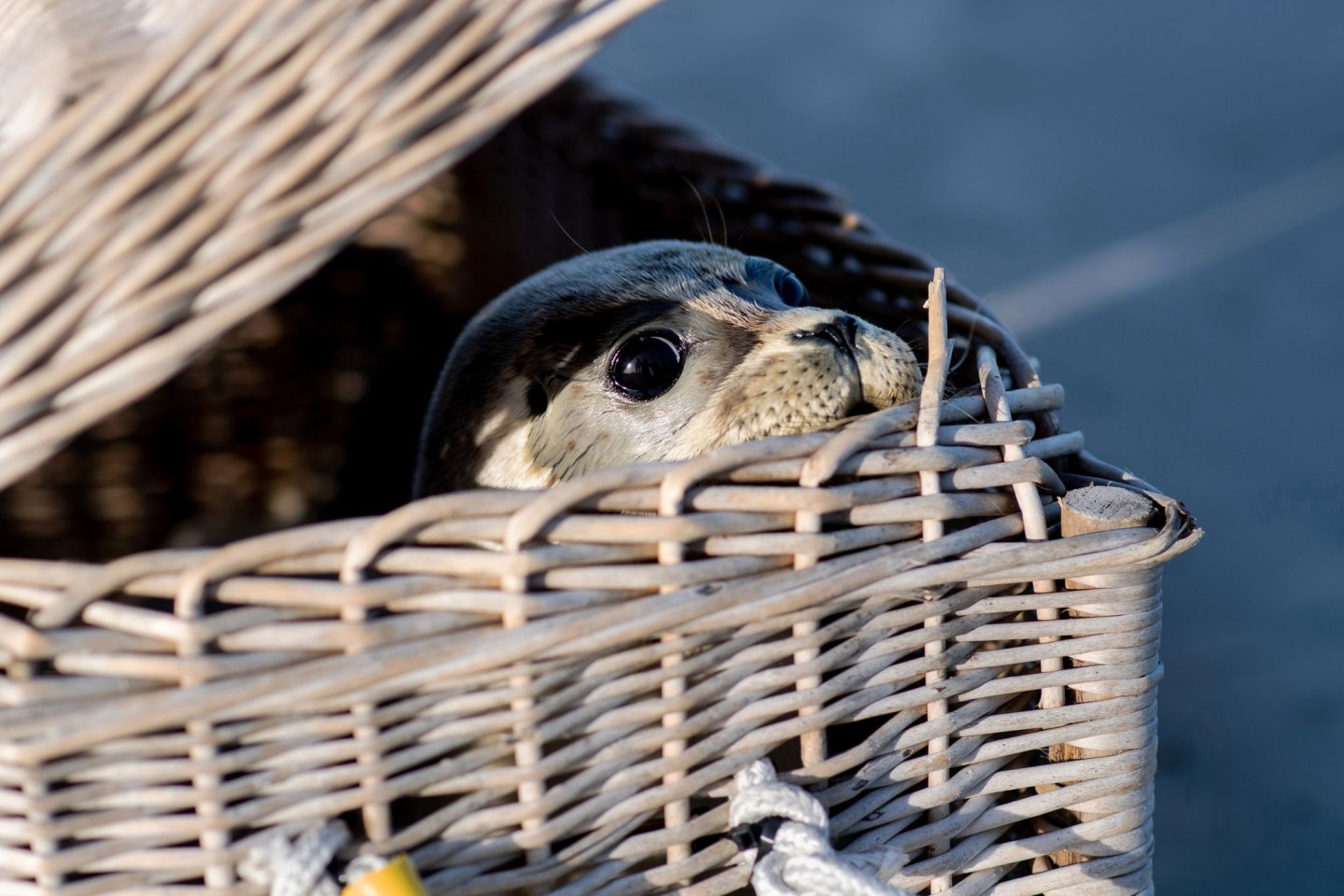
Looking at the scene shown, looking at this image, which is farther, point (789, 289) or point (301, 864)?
point (789, 289)

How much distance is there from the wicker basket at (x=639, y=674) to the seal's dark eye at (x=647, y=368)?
27 centimetres

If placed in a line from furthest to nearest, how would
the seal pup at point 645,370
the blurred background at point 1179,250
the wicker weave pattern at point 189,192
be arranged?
the blurred background at point 1179,250
the seal pup at point 645,370
the wicker weave pattern at point 189,192

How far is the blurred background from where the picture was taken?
1523mm

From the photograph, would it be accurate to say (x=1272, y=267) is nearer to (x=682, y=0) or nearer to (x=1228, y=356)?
(x=1228, y=356)

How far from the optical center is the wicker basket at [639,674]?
69cm

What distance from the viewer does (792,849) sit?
2.52ft

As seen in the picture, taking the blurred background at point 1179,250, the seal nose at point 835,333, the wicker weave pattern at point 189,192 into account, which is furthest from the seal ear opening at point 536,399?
the blurred background at point 1179,250

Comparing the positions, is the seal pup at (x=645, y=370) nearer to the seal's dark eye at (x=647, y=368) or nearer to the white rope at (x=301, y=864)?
the seal's dark eye at (x=647, y=368)

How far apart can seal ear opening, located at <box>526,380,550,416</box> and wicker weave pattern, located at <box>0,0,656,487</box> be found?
18.9 inches

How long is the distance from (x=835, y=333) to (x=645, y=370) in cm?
16

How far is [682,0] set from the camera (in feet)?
10.4

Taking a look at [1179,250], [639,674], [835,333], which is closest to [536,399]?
[835,333]

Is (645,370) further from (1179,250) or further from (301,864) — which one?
(1179,250)

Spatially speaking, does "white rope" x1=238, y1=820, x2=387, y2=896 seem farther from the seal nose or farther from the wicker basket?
the seal nose
